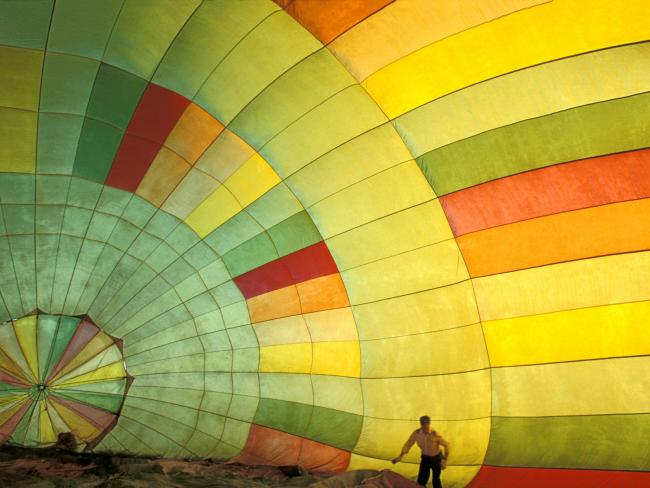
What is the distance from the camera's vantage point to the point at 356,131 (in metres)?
4.25

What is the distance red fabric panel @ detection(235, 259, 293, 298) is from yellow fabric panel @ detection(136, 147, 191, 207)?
1.15 meters

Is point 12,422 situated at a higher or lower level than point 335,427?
lower

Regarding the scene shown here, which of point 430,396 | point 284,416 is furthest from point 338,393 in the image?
point 430,396

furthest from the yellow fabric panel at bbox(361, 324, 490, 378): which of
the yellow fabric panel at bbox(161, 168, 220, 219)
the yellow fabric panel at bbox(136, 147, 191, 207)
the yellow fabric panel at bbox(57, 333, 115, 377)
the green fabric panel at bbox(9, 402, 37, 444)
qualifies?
the green fabric panel at bbox(9, 402, 37, 444)

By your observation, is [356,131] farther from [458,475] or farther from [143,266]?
[458,475]

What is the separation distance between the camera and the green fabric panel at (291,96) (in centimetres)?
388

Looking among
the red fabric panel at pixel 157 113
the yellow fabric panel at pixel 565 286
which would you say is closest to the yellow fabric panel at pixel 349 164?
the red fabric panel at pixel 157 113

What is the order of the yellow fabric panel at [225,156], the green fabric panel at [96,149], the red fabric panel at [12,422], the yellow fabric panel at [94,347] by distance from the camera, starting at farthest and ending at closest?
the yellow fabric panel at [94,347]
the red fabric panel at [12,422]
the yellow fabric panel at [225,156]
the green fabric panel at [96,149]

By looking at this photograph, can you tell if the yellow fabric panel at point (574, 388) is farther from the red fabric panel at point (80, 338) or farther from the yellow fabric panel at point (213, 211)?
the red fabric panel at point (80, 338)

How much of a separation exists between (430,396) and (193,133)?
11.1 ft

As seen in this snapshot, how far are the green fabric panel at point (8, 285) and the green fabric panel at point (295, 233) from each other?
2.66m

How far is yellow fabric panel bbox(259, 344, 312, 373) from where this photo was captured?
5.20m

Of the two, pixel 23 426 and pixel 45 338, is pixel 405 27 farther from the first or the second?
pixel 23 426

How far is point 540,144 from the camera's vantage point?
415 cm
